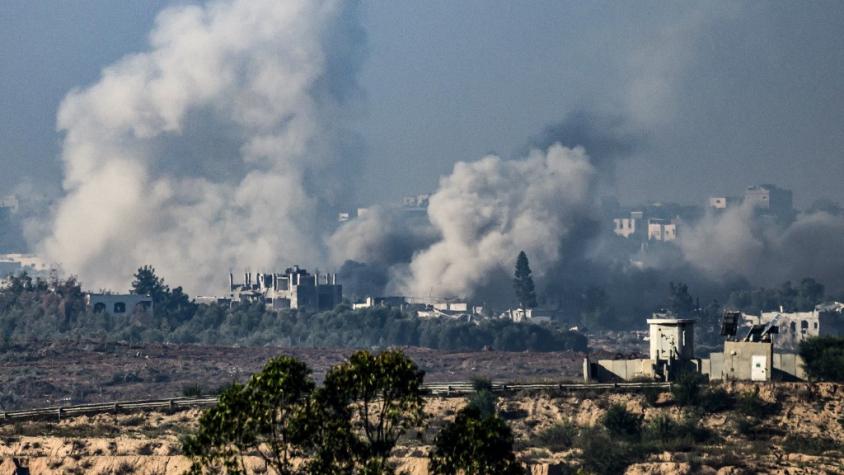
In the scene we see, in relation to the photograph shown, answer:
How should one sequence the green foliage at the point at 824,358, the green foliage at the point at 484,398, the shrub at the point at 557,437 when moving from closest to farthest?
the shrub at the point at 557,437 < the green foliage at the point at 484,398 < the green foliage at the point at 824,358

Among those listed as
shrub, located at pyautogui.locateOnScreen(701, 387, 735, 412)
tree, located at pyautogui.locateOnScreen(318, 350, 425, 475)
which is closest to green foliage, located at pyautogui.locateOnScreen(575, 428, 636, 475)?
shrub, located at pyautogui.locateOnScreen(701, 387, 735, 412)

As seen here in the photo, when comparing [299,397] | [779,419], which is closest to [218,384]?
[779,419]

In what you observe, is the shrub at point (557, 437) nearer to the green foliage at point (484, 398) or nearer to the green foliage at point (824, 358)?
the green foliage at point (484, 398)

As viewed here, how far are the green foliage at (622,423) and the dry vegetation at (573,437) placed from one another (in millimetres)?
1084

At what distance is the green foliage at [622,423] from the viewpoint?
80312 millimetres

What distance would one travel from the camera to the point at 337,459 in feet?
163

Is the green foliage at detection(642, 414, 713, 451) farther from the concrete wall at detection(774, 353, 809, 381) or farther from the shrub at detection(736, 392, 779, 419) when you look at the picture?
the concrete wall at detection(774, 353, 809, 381)

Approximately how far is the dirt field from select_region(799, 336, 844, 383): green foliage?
3599cm

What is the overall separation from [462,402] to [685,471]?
16.1 meters

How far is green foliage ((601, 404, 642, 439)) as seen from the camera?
80312 millimetres

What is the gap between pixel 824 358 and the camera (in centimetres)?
8806

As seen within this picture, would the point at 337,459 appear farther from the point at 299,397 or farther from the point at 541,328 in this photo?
the point at 541,328

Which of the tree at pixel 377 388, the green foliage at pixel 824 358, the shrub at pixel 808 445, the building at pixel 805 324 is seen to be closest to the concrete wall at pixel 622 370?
the green foliage at pixel 824 358

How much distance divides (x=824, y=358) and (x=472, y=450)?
4199 cm
